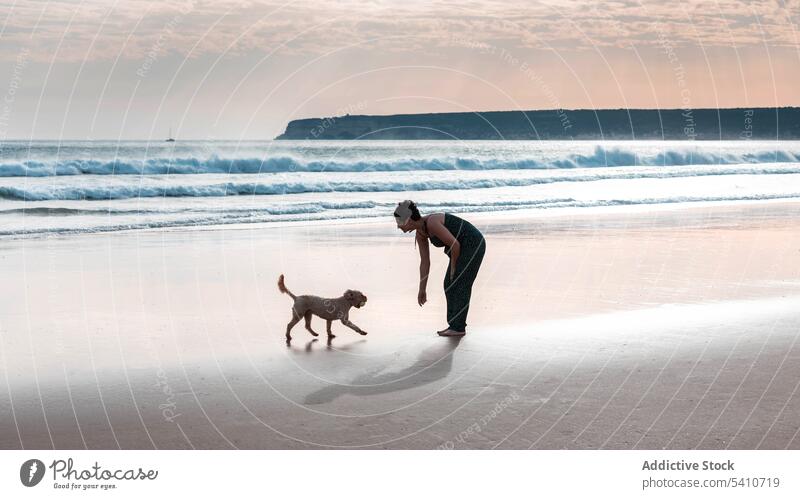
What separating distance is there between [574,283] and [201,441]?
7891mm

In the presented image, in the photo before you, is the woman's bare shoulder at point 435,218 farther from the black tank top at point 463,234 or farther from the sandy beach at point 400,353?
the sandy beach at point 400,353

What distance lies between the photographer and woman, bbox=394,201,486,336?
10273mm

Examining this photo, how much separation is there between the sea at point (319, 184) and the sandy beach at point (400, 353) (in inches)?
321

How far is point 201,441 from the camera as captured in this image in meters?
6.80

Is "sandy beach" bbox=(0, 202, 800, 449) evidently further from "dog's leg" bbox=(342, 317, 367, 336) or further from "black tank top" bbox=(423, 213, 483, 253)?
"black tank top" bbox=(423, 213, 483, 253)

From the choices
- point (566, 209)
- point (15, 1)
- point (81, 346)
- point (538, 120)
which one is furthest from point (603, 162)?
point (81, 346)

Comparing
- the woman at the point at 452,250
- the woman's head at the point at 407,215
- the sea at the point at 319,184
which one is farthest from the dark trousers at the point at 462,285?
the sea at the point at 319,184

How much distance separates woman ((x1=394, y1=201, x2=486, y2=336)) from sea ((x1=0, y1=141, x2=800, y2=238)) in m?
12.4

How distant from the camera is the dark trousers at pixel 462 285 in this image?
1041 cm

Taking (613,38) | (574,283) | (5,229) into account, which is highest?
(613,38)

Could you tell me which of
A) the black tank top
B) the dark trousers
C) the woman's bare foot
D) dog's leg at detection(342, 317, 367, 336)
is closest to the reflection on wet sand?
the woman's bare foot
